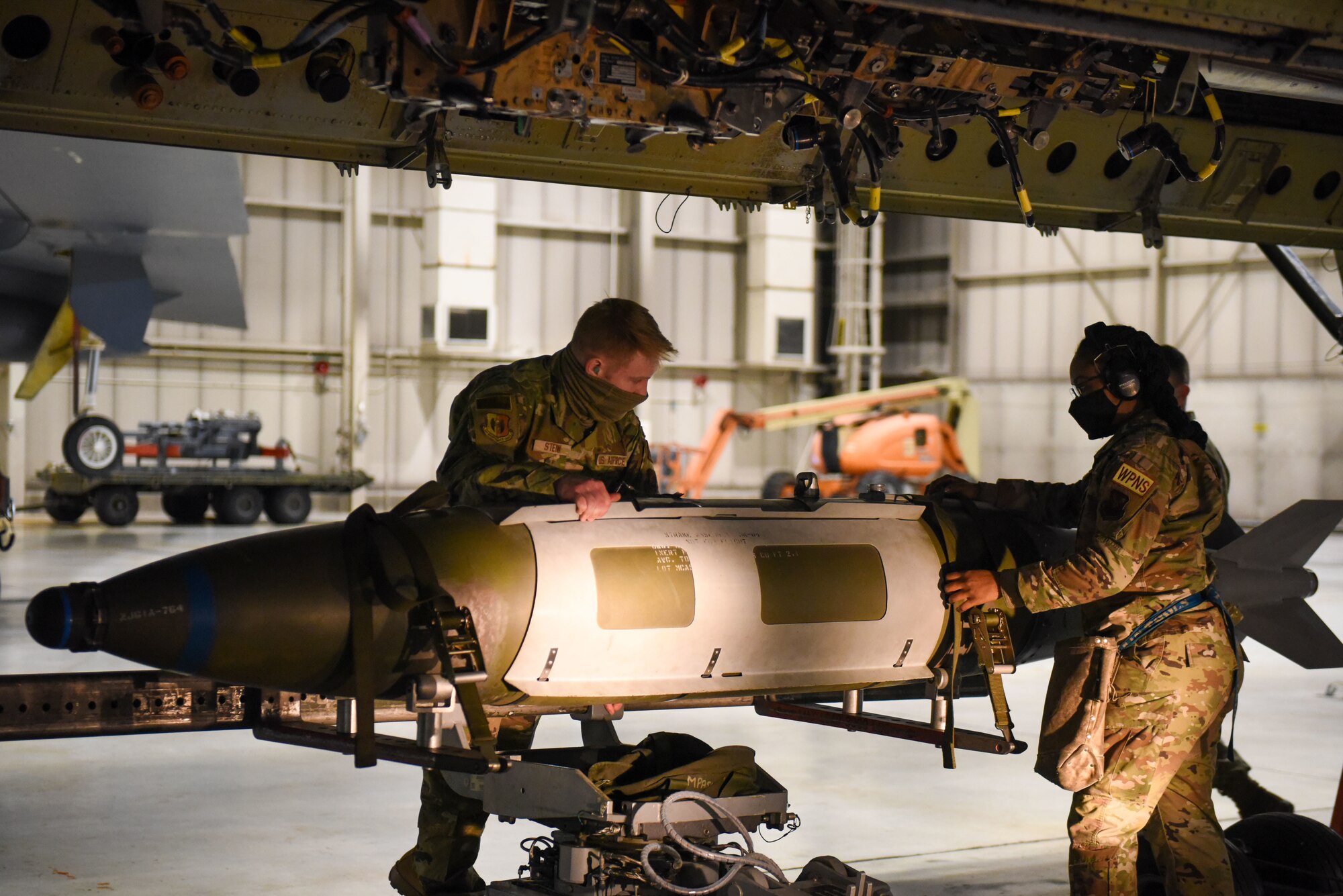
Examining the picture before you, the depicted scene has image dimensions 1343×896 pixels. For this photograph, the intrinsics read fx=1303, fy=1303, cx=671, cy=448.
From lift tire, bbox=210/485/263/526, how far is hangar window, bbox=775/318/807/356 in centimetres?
1085

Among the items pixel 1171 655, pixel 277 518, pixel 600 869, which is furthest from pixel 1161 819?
pixel 277 518

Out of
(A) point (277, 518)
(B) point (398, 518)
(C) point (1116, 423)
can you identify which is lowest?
(A) point (277, 518)

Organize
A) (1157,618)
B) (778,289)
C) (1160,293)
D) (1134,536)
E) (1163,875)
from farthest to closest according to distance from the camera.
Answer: (778,289) → (1160,293) → (1163,875) → (1157,618) → (1134,536)

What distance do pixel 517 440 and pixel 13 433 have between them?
742 inches

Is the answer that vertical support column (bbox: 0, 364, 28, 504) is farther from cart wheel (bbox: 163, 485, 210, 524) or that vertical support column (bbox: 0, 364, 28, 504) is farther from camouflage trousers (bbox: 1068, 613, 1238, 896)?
camouflage trousers (bbox: 1068, 613, 1238, 896)

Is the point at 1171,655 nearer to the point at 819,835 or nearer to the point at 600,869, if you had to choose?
the point at 600,869

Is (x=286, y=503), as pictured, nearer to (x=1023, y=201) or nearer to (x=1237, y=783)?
(x=1237, y=783)

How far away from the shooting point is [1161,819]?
12.0ft

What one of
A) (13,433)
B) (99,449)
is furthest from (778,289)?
(13,433)

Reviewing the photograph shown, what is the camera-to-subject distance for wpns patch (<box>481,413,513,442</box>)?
3717 millimetres

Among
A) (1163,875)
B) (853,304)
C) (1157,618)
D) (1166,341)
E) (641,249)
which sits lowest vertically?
(1163,875)

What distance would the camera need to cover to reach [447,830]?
12.1 feet

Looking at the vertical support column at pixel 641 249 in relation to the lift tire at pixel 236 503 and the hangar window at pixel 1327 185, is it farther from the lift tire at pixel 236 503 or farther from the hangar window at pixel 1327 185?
the hangar window at pixel 1327 185

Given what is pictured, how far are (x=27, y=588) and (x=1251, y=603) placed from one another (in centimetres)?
1063
